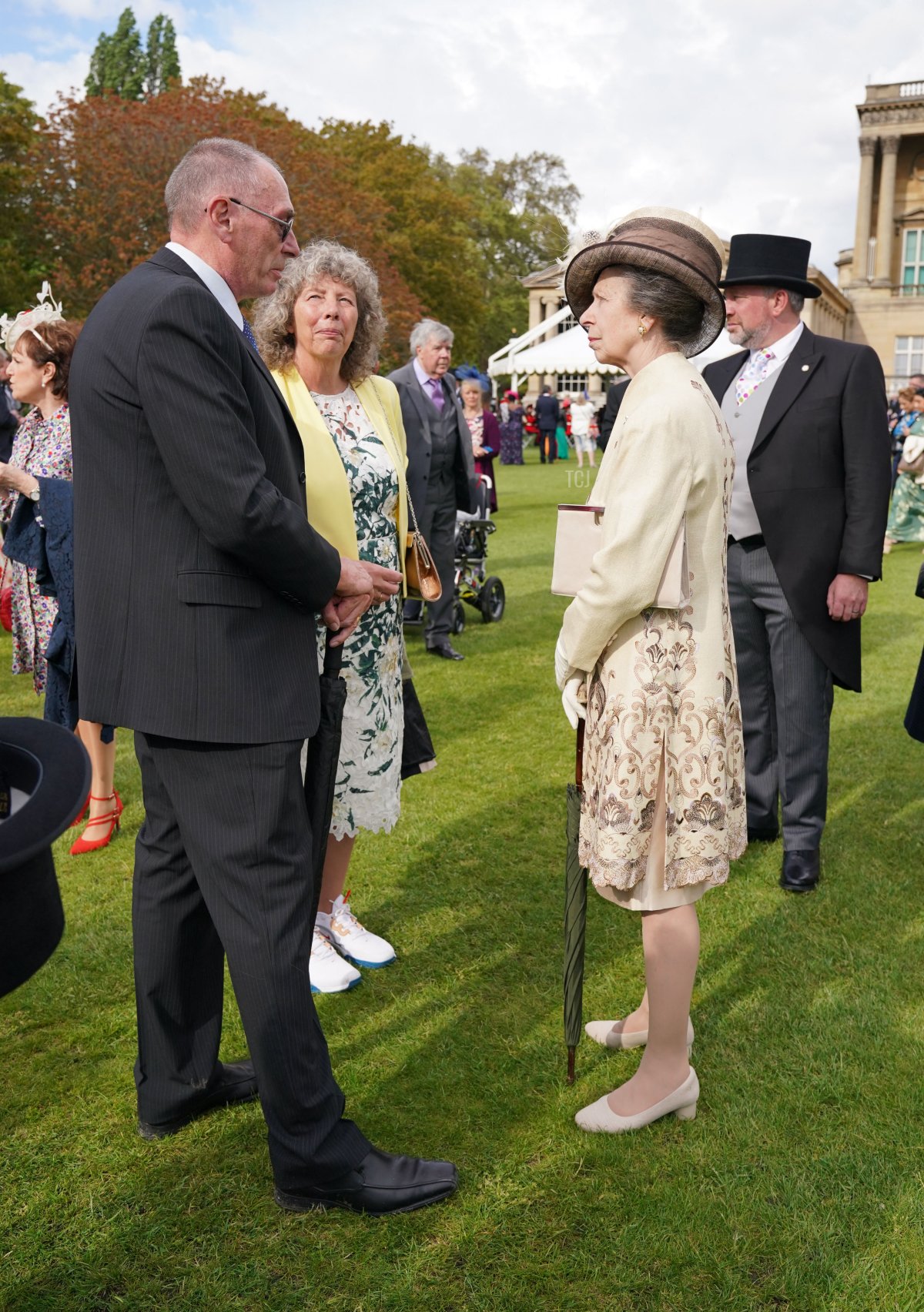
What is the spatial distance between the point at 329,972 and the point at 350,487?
5.39 ft

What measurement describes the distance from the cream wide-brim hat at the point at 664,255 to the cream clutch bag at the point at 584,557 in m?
0.49

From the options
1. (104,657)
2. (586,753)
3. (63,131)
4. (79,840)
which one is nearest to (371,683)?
(586,753)

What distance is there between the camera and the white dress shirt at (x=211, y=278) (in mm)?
2486

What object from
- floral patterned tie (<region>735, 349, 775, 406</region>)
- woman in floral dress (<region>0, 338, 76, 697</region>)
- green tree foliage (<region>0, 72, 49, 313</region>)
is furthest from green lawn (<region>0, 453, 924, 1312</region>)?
green tree foliage (<region>0, 72, 49, 313</region>)

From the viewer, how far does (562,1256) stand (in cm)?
267

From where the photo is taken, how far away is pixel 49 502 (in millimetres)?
4793

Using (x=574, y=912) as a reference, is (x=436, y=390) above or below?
above

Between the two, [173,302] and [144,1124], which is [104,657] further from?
[144,1124]

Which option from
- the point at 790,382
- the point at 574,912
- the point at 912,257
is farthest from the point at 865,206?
the point at 574,912

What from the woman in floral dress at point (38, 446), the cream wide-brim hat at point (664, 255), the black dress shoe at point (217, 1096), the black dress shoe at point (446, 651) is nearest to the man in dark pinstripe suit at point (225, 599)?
the black dress shoe at point (217, 1096)

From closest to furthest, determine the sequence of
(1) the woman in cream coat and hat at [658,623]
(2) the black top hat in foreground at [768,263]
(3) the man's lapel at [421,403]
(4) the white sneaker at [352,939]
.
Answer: (1) the woman in cream coat and hat at [658,623] < (4) the white sneaker at [352,939] < (2) the black top hat in foreground at [768,263] < (3) the man's lapel at [421,403]

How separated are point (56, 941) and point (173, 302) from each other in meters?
1.28

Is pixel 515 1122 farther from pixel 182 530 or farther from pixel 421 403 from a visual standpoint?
pixel 421 403

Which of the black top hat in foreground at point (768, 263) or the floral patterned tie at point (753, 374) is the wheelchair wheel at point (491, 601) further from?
the black top hat in foreground at point (768, 263)
